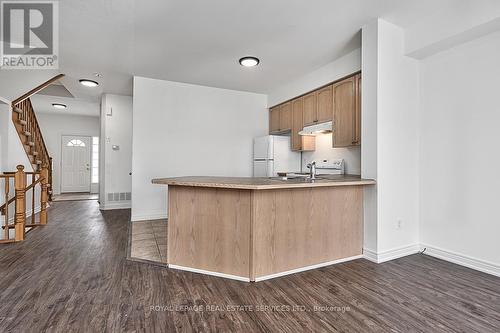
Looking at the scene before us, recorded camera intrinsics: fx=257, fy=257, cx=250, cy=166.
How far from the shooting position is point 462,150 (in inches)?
111

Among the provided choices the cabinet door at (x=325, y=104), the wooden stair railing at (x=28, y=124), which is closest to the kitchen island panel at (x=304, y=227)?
the cabinet door at (x=325, y=104)

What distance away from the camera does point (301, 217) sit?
8.63 feet

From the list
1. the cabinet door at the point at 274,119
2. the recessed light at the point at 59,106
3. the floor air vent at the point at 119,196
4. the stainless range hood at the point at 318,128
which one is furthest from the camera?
the recessed light at the point at 59,106

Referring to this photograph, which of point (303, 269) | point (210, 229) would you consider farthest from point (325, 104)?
point (210, 229)

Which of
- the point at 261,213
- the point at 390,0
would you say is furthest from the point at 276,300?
the point at 390,0

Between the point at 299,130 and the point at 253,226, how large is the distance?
2.81 meters

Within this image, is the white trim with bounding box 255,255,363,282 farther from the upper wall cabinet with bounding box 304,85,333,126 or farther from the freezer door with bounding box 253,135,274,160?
the freezer door with bounding box 253,135,274,160

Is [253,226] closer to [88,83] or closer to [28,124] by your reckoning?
[88,83]

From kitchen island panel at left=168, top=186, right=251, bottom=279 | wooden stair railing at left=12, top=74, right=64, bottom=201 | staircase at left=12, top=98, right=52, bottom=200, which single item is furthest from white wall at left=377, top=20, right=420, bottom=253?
staircase at left=12, top=98, right=52, bottom=200

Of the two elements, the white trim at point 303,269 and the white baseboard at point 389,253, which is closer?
the white trim at point 303,269

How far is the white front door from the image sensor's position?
8742 mm

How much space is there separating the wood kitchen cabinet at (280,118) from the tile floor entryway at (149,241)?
2.92 meters

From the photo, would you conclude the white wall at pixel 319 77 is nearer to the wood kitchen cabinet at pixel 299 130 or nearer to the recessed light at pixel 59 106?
the wood kitchen cabinet at pixel 299 130

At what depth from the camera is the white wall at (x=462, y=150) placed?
2592 mm
